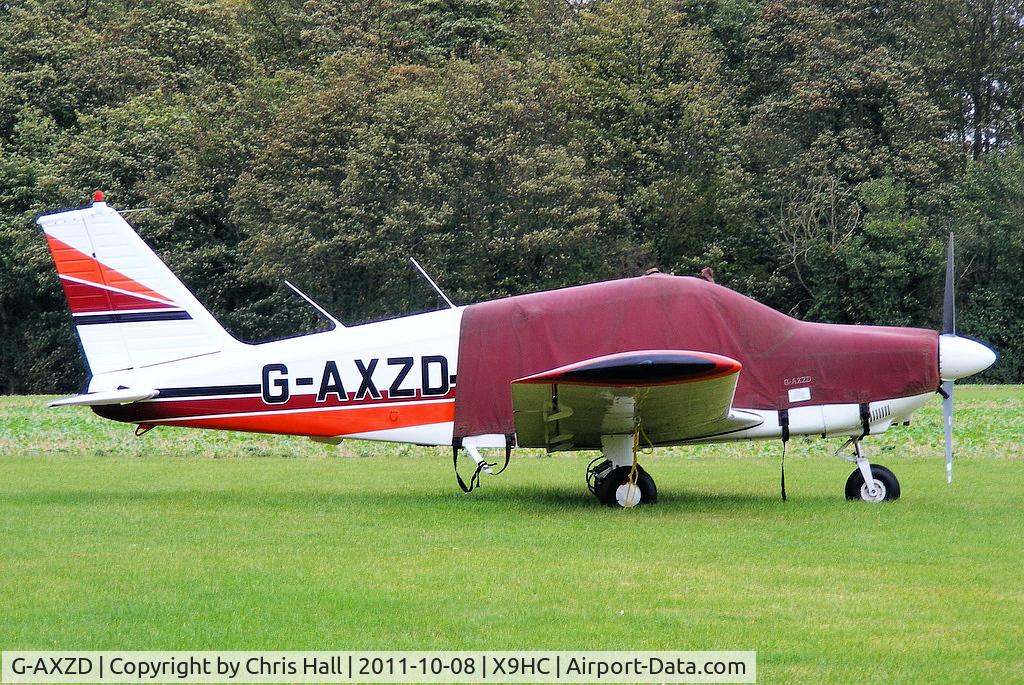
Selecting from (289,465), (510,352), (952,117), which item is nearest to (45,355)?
(289,465)

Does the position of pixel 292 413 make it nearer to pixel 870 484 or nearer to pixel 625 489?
pixel 625 489

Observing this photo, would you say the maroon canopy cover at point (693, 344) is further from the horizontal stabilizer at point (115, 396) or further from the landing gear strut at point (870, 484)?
the horizontal stabilizer at point (115, 396)

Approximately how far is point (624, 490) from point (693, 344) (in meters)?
1.65

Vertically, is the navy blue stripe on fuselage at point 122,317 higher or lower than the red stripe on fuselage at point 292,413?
higher

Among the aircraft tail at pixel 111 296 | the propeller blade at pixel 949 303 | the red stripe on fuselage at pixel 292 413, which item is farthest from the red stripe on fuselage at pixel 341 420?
the propeller blade at pixel 949 303

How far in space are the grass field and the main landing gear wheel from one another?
211 mm

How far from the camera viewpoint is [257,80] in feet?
148

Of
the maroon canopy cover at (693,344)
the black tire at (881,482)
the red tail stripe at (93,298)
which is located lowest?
the black tire at (881,482)

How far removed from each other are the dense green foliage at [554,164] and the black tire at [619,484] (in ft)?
86.2

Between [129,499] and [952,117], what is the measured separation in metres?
37.5

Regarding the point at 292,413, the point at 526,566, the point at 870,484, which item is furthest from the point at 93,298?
the point at 870,484

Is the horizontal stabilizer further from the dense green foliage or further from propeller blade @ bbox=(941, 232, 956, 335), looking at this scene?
the dense green foliage

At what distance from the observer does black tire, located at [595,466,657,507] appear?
12.9 metres

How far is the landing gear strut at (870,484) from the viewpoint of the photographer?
1293 cm
